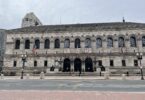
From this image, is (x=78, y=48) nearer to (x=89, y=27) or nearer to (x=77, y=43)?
(x=77, y=43)

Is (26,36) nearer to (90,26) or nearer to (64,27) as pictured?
(64,27)

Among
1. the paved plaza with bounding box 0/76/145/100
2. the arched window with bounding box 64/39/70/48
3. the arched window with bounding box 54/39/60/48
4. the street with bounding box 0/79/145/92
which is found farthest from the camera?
the arched window with bounding box 54/39/60/48

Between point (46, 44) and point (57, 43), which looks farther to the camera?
point (46, 44)

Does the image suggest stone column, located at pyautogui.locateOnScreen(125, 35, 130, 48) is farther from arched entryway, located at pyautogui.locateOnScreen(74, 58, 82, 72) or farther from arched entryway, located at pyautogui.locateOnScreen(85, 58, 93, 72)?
arched entryway, located at pyautogui.locateOnScreen(74, 58, 82, 72)

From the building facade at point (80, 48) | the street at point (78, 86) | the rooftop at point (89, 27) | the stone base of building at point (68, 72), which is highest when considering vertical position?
the rooftop at point (89, 27)

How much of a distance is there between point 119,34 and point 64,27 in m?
13.5

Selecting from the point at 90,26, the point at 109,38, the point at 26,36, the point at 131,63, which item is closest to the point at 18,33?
the point at 26,36

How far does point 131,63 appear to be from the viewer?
45.7m

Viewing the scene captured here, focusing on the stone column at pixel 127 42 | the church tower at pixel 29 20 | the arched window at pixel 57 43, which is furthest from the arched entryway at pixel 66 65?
the church tower at pixel 29 20

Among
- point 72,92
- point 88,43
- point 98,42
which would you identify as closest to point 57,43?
point 88,43

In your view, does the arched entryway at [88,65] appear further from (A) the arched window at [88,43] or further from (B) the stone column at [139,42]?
(B) the stone column at [139,42]

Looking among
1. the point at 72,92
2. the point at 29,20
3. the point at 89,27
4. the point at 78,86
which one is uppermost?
the point at 29,20

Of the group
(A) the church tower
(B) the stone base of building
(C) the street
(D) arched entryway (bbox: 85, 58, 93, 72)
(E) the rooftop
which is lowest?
(C) the street

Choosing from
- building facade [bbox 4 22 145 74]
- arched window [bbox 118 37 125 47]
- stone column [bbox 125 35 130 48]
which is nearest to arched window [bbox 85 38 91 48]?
building facade [bbox 4 22 145 74]
